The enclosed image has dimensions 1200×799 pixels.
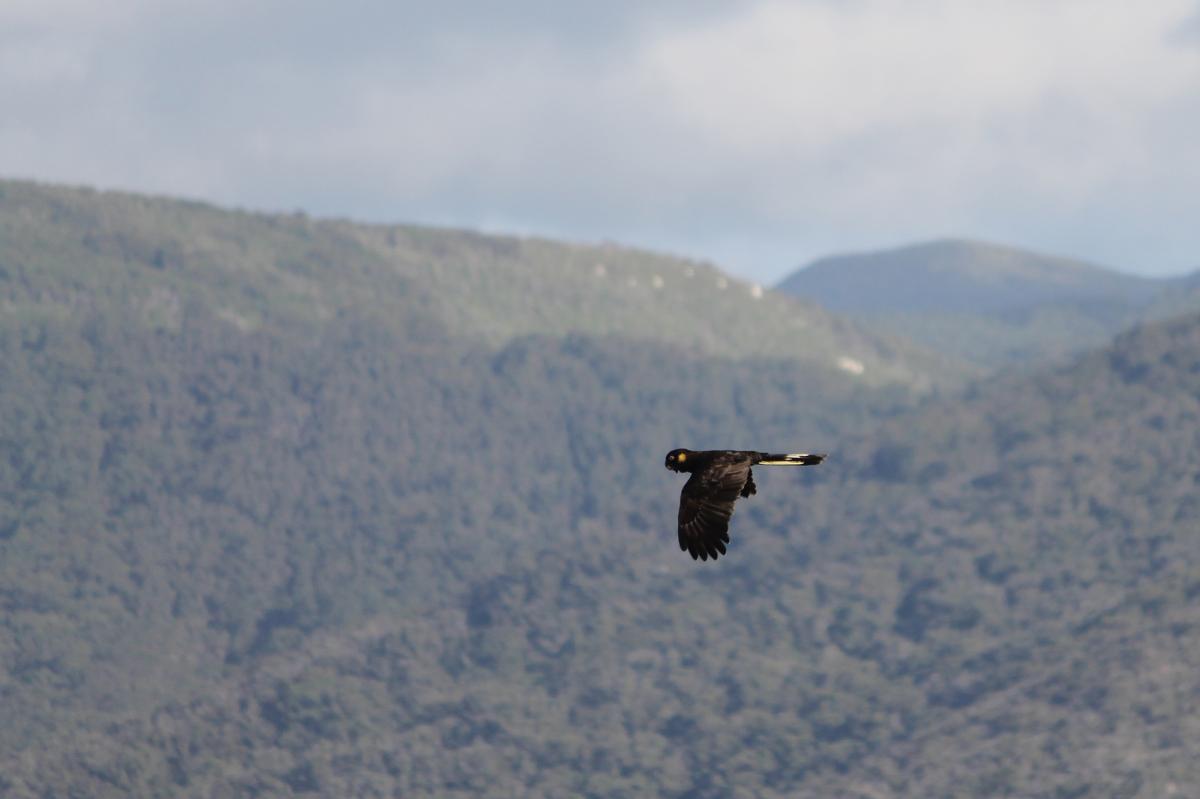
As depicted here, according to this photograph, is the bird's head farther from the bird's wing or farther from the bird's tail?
the bird's tail

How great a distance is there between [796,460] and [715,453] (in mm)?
2445

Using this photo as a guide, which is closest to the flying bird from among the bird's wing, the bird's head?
the bird's wing

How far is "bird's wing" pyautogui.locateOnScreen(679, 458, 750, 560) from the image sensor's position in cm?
5481

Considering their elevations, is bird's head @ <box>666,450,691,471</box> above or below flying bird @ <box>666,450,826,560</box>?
above

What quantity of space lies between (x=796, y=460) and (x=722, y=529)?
2620 millimetres

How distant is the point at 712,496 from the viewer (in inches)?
2163

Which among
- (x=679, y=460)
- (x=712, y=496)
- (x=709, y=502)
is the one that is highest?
(x=679, y=460)

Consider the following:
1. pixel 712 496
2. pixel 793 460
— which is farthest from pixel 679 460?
pixel 793 460

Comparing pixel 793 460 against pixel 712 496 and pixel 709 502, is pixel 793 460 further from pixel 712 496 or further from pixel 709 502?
pixel 709 502

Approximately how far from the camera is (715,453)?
55.2 metres

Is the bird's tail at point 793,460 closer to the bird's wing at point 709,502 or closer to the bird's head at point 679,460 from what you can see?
the bird's wing at point 709,502

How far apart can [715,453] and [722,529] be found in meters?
1.89

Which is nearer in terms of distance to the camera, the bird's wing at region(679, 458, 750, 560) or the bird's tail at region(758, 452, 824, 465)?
the bird's tail at region(758, 452, 824, 465)

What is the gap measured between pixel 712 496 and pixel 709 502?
174mm
